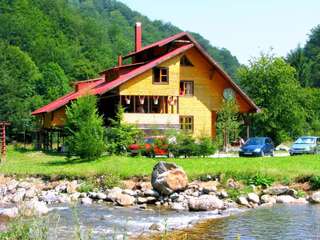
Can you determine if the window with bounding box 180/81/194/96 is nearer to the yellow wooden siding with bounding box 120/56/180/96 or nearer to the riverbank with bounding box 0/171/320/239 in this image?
the yellow wooden siding with bounding box 120/56/180/96

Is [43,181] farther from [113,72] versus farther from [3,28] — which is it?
[3,28]

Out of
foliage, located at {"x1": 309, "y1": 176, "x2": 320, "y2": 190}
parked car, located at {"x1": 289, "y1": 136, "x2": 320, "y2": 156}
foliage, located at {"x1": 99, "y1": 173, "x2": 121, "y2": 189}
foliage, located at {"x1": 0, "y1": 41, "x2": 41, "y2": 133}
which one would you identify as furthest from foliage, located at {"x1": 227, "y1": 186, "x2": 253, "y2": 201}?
foliage, located at {"x1": 0, "y1": 41, "x2": 41, "y2": 133}

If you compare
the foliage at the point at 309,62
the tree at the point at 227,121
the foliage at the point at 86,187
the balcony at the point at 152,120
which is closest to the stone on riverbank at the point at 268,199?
the foliage at the point at 86,187

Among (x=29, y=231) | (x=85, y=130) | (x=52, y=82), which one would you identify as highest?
(x=52, y=82)

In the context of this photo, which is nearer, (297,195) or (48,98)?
(297,195)

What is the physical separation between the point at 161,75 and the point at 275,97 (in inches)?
533

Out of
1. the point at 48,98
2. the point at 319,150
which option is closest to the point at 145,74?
the point at 319,150

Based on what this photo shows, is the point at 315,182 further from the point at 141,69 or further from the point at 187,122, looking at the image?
the point at 187,122

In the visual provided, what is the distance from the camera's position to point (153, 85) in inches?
1825

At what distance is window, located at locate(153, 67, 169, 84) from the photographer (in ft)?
153

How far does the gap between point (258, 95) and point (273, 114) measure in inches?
103

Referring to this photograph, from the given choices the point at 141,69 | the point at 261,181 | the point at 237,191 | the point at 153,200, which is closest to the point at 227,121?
the point at 141,69

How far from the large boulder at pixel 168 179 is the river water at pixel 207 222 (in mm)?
2131

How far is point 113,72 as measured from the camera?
5028 cm
